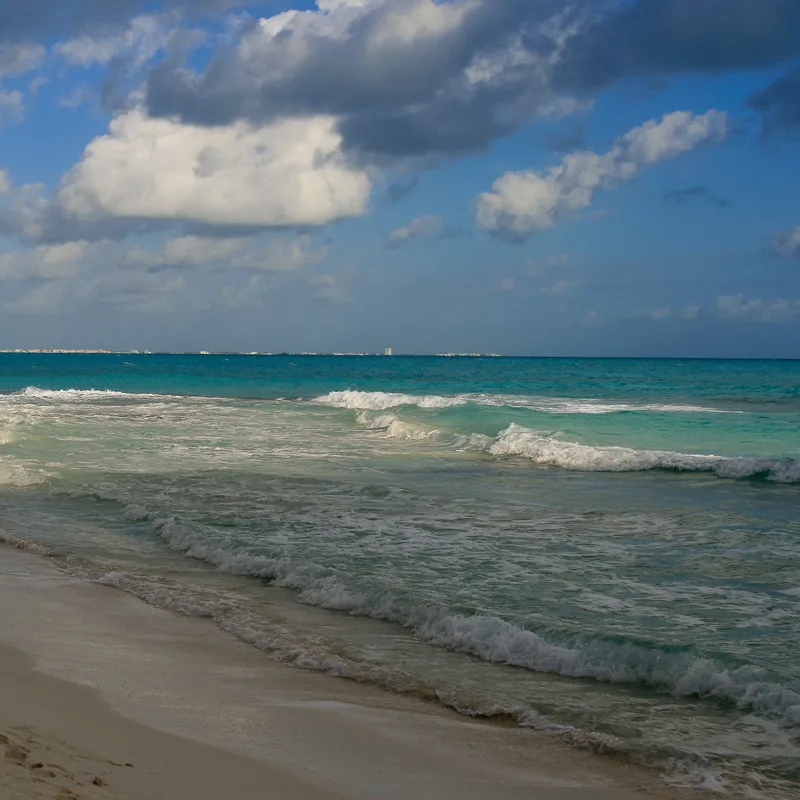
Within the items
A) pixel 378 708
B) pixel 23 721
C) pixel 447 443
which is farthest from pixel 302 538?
pixel 447 443

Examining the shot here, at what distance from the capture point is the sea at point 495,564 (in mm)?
5668

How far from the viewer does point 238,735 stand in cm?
487

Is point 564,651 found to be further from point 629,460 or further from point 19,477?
point 629,460

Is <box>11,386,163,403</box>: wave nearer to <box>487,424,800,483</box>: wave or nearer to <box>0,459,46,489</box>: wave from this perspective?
<box>0,459,46,489</box>: wave

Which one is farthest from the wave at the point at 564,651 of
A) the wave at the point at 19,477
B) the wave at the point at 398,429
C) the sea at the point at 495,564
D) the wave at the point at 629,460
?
the wave at the point at 398,429

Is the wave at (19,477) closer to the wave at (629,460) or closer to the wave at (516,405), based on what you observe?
the wave at (629,460)

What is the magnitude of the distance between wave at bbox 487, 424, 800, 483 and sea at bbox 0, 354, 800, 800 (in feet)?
0.20

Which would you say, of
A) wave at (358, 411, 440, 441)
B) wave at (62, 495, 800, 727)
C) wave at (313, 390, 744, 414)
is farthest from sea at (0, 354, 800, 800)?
wave at (313, 390, 744, 414)

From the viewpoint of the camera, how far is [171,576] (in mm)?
8977

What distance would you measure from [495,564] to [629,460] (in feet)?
32.1

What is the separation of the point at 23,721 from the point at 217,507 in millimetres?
8062

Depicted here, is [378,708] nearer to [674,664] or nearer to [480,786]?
[480,786]

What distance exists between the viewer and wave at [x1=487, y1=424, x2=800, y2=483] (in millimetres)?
16703

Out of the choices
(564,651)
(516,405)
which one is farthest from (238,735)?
(516,405)
